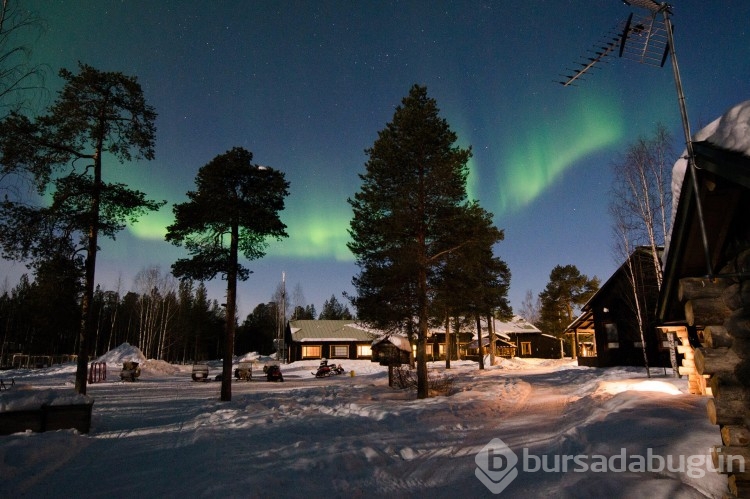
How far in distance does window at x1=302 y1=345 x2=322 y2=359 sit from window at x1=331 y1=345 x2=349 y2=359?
1889 millimetres

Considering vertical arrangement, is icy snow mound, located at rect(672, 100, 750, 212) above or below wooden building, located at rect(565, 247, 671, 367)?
above

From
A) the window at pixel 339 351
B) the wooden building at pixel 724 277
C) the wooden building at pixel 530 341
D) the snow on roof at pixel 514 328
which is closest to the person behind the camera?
the wooden building at pixel 724 277

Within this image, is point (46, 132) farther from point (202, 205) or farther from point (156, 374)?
point (156, 374)

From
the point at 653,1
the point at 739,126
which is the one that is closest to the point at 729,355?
the point at 739,126

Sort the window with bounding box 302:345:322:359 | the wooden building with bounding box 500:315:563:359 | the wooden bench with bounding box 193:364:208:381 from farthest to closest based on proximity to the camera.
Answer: the wooden building with bounding box 500:315:563:359, the window with bounding box 302:345:322:359, the wooden bench with bounding box 193:364:208:381

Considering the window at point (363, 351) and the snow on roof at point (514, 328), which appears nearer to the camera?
the window at point (363, 351)

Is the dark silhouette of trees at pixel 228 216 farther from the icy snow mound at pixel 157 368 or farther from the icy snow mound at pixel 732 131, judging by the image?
the icy snow mound at pixel 157 368

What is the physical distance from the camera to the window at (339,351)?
192 ft

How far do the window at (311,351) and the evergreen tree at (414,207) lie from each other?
131ft

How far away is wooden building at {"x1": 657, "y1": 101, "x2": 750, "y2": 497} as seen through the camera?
445 centimetres

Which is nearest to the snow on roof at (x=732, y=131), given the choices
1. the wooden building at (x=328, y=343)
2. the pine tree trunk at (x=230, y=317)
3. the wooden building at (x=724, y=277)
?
the wooden building at (x=724, y=277)

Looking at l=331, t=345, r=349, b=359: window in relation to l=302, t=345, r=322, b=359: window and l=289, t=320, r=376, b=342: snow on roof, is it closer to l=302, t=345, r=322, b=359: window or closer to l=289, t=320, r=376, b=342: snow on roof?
l=289, t=320, r=376, b=342: snow on roof

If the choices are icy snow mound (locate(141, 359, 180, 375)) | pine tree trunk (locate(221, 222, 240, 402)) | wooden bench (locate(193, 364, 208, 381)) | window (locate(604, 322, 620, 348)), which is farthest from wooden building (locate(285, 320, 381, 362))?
pine tree trunk (locate(221, 222, 240, 402))

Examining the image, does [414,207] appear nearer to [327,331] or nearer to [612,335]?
[612,335]
